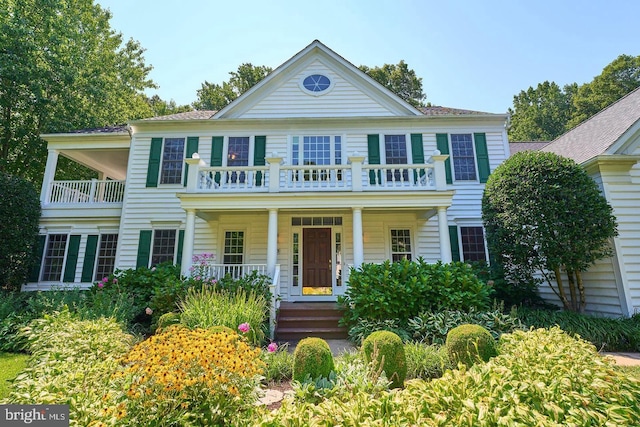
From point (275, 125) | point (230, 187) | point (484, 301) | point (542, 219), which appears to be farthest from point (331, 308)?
point (275, 125)

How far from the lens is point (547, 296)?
9.02 meters

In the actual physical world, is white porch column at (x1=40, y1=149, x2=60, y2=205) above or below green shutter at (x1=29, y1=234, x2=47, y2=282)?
above

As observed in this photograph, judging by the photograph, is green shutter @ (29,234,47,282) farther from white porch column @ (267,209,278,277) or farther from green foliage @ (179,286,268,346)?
white porch column @ (267,209,278,277)

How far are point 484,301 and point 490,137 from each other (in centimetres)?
644

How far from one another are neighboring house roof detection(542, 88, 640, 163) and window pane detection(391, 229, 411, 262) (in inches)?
199

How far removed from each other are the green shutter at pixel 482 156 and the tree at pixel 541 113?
2804cm

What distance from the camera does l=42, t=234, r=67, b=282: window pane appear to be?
1076 cm

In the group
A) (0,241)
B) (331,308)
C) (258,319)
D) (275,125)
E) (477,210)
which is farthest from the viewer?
(275,125)

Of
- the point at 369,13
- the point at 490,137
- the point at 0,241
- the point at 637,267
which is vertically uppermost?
the point at 369,13

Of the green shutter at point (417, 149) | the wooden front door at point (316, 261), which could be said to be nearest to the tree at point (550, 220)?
the green shutter at point (417, 149)

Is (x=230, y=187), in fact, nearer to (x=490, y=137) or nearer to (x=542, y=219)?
(x=542, y=219)

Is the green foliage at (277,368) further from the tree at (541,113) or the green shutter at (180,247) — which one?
the tree at (541,113)

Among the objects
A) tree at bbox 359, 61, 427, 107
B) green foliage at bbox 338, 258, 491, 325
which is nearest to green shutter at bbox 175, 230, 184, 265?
green foliage at bbox 338, 258, 491, 325

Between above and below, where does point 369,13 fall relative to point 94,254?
above
